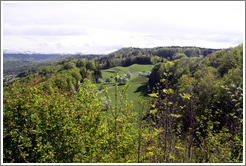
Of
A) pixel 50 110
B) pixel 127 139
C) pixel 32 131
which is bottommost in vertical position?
pixel 127 139

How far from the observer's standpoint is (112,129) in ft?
25.0

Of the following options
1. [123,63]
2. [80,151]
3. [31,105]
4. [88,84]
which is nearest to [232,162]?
[80,151]

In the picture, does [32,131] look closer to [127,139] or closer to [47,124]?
[47,124]

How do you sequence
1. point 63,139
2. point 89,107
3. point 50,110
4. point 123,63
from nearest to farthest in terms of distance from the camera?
point 63,139, point 50,110, point 89,107, point 123,63

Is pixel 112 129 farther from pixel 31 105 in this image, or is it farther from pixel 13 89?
pixel 13 89

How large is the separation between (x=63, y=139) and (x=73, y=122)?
2.34ft

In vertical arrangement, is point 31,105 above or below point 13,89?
below

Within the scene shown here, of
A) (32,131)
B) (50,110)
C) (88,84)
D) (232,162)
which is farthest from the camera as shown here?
(88,84)

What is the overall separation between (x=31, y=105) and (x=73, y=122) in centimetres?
168

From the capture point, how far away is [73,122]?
6.19 m

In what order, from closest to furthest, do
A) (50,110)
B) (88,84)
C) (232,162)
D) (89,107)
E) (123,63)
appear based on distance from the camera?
(232,162) < (50,110) < (89,107) < (88,84) < (123,63)

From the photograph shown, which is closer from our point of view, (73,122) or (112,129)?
(73,122)

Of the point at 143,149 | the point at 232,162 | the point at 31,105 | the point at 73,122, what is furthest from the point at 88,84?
the point at 232,162

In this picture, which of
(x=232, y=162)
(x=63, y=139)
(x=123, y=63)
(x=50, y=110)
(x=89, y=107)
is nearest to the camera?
(x=232, y=162)
